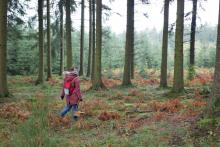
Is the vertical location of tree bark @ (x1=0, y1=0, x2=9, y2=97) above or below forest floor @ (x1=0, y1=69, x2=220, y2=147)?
above

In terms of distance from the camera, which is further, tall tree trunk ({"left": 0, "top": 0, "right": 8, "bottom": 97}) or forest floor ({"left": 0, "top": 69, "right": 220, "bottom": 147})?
tall tree trunk ({"left": 0, "top": 0, "right": 8, "bottom": 97})

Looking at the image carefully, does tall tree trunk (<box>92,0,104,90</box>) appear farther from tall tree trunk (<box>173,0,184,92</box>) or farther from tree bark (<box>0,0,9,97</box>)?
tree bark (<box>0,0,9,97</box>)

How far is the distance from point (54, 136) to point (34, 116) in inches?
104

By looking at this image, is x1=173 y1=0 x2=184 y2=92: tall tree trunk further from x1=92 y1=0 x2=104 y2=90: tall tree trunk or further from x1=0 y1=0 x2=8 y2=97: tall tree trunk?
x1=0 y1=0 x2=8 y2=97: tall tree trunk

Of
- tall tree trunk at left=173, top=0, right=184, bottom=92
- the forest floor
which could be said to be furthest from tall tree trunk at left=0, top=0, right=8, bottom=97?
tall tree trunk at left=173, top=0, right=184, bottom=92

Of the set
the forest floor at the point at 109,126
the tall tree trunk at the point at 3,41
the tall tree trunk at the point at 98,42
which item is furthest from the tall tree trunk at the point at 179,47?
the tall tree trunk at the point at 3,41

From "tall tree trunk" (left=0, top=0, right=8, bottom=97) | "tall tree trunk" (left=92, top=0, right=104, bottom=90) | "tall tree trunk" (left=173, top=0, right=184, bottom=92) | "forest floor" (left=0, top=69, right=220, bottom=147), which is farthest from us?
"tall tree trunk" (left=92, top=0, right=104, bottom=90)

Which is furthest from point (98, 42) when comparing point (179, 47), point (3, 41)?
point (3, 41)

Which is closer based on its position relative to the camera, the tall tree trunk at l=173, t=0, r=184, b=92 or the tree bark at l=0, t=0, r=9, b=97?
the tree bark at l=0, t=0, r=9, b=97

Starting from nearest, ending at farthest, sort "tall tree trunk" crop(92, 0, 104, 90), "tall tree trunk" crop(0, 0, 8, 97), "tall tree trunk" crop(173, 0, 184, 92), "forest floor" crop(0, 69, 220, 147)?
1. "forest floor" crop(0, 69, 220, 147)
2. "tall tree trunk" crop(0, 0, 8, 97)
3. "tall tree trunk" crop(173, 0, 184, 92)
4. "tall tree trunk" crop(92, 0, 104, 90)

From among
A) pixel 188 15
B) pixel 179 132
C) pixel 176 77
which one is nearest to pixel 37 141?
pixel 179 132

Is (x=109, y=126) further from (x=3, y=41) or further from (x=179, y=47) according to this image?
(x=3, y=41)

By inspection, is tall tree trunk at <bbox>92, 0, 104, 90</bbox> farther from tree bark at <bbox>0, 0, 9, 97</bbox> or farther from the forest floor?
tree bark at <bbox>0, 0, 9, 97</bbox>

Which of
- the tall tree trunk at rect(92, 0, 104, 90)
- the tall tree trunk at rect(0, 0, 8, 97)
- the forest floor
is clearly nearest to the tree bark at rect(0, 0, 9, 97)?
the tall tree trunk at rect(0, 0, 8, 97)
